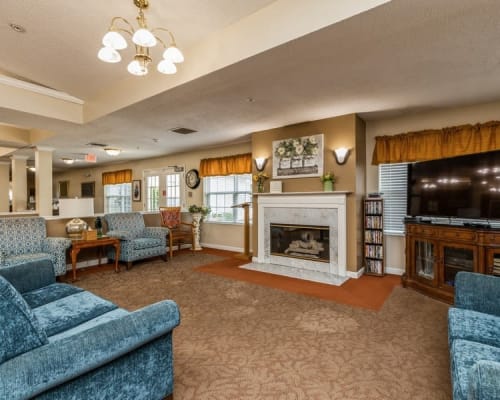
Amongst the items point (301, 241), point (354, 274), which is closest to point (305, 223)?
point (301, 241)

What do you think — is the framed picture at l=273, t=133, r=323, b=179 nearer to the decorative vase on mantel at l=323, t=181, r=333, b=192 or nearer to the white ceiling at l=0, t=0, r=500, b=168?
the decorative vase on mantel at l=323, t=181, r=333, b=192

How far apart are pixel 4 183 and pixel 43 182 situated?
3.47m

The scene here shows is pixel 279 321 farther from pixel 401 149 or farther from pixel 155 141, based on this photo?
pixel 155 141

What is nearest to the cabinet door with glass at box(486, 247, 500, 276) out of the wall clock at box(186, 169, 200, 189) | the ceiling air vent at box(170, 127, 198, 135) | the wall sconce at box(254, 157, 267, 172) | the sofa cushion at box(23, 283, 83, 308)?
the wall sconce at box(254, 157, 267, 172)

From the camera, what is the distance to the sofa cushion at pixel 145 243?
15.9 ft

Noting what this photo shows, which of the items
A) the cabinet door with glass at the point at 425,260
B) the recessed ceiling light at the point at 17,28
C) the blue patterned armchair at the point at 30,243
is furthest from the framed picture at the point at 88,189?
the cabinet door with glass at the point at 425,260

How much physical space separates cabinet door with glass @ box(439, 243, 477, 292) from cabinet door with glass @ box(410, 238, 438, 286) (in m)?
0.07

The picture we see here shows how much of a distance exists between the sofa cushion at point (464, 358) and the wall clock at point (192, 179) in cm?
614

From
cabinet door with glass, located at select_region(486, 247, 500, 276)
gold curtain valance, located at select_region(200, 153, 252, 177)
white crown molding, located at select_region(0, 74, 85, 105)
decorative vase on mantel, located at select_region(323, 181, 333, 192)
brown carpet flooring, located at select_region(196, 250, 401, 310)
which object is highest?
white crown molding, located at select_region(0, 74, 85, 105)

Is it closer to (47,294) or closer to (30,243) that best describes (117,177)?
(30,243)

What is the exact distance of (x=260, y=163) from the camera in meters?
5.16

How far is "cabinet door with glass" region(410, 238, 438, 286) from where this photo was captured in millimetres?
3344

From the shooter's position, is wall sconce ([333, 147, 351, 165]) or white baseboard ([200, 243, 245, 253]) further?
white baseboard ([200, 243, 245, 253])

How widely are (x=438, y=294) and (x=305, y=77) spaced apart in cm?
291
